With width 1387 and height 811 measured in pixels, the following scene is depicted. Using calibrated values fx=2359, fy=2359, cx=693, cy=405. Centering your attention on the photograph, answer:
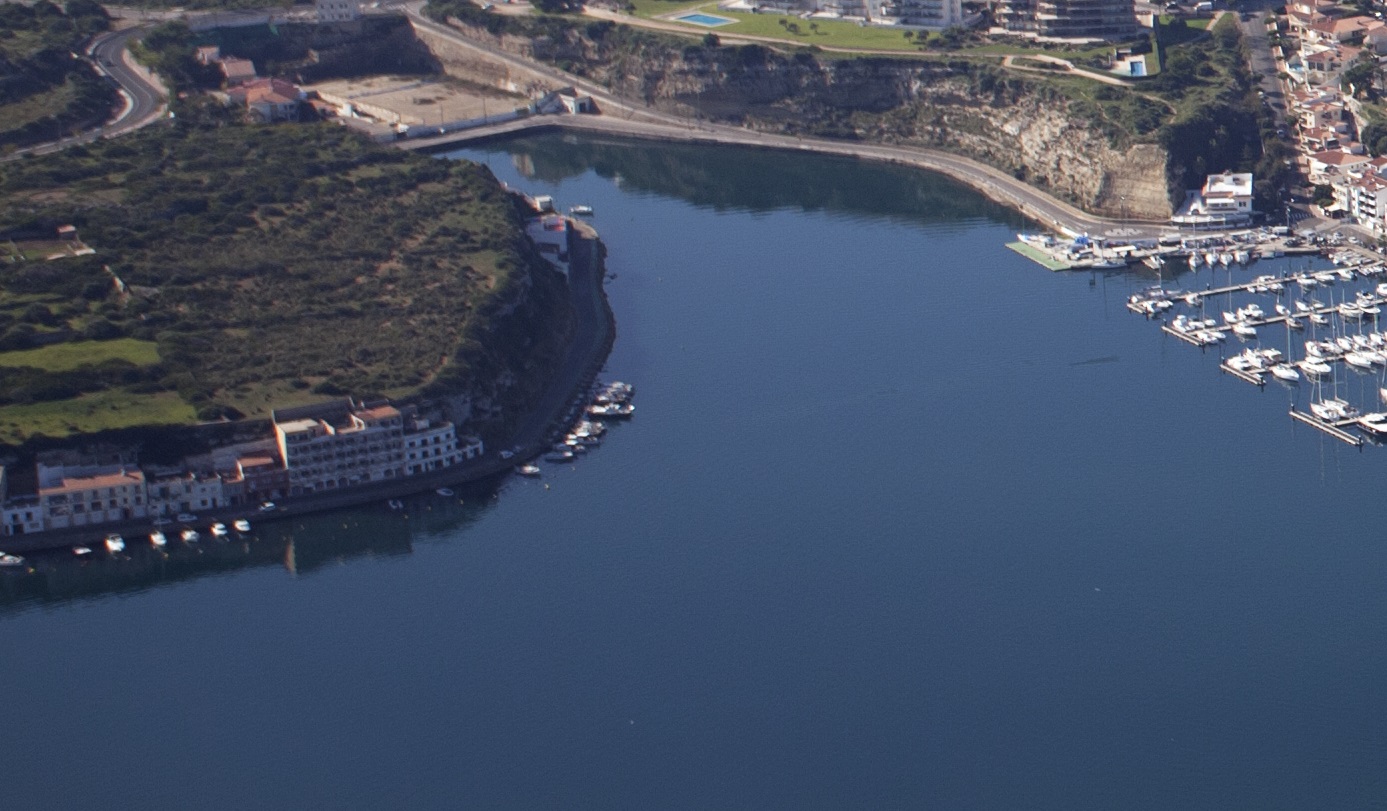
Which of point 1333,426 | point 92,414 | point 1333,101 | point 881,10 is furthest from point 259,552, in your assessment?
point 881,10

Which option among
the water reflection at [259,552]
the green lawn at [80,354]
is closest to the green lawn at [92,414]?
the green lawn at [80,354]

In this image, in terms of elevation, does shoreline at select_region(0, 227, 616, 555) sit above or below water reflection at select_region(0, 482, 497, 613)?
above

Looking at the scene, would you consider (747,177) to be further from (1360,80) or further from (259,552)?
(259,552)

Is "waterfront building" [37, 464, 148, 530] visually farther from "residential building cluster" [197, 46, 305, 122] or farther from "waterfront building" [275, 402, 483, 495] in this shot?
"residential building cluster" [197, 46, 305, 122]

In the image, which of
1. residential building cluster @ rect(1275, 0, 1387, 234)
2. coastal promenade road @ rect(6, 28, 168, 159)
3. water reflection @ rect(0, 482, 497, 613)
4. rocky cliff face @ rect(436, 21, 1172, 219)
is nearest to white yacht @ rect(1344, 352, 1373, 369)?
residential building cluster @ rect(1275, 0, 1387, 234)

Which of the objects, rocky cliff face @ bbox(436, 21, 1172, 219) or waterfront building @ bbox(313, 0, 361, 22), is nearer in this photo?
→ rocky cliff face @ bbox(436, 21, 1172, 219)

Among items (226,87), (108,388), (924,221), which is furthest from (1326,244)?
(226,87)
